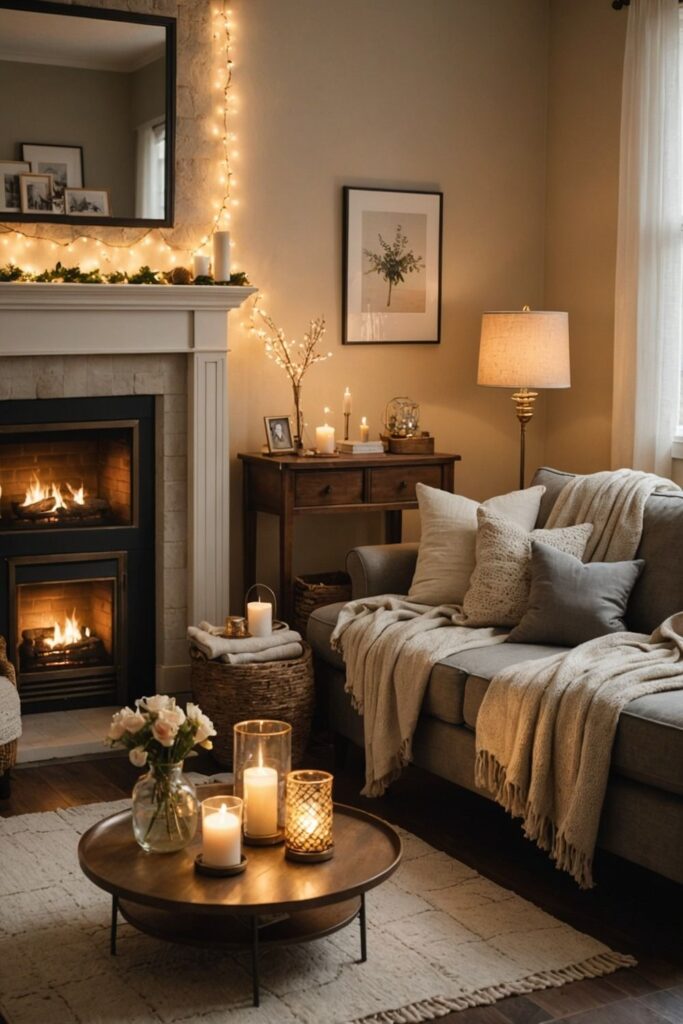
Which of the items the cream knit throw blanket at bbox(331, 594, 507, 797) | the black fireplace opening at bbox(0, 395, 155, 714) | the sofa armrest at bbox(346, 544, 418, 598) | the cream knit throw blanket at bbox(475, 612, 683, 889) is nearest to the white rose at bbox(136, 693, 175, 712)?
the cream knit throw blanket at bbox(475, 612, 683, 889)

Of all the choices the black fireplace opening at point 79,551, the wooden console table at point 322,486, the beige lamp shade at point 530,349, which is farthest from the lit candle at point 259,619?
the beige lamp shade at point 530,349

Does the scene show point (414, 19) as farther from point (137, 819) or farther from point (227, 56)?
point (137, 819)

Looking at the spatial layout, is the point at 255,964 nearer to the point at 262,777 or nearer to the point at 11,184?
the point at 262,777

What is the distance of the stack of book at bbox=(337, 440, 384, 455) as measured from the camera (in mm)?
5055

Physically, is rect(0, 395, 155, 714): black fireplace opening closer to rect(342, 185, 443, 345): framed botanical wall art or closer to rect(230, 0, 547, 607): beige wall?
rect(230, 0, 547, 607): beige wall

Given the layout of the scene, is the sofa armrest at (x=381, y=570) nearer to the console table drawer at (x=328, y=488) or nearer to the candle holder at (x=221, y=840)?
the console table drawer at (x=328, y=488)

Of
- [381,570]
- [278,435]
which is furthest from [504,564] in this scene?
[278,435]

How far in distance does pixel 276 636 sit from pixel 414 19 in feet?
8.81

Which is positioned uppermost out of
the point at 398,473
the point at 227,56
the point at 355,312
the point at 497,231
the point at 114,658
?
the point at 227,56

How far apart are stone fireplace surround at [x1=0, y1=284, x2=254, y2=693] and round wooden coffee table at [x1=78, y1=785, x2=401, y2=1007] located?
2012 mm

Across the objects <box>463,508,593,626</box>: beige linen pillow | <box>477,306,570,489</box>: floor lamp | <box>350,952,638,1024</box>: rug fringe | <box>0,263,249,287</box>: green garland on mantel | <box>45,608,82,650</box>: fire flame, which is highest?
<box>0,263,249,287</box>: green garland on mantel

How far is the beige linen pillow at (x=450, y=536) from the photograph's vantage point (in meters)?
4.27

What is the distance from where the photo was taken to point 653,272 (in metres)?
5.02

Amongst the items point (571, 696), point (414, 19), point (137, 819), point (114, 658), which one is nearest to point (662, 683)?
point (571, 696)
